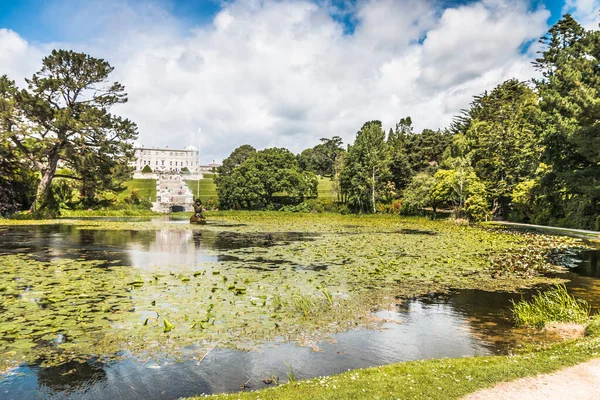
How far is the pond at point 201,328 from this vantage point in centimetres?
651

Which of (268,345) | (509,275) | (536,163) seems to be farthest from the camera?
(536,163)

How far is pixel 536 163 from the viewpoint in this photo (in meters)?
38.3

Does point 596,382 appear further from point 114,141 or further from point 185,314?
point 114,141

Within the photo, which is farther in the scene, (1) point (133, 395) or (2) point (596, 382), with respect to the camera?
(1) point (133, 395)

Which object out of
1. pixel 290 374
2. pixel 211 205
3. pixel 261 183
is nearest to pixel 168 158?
pixel 211 205

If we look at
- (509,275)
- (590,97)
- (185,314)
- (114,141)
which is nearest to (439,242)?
(509,275)

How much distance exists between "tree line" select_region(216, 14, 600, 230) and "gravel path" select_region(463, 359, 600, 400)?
24358mm

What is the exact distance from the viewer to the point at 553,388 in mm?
5410

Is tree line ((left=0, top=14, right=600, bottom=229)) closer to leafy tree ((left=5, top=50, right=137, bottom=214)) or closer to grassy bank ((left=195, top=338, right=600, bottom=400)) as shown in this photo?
leafy tree ((left=5, top=50, right=137, bottom=214))

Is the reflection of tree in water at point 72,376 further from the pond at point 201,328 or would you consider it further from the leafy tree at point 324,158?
the leafy tree at point 324,158

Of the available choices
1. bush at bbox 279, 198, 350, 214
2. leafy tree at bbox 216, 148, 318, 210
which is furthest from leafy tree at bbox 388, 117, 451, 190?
leafy tree at bbox 216, 148, 318, 210

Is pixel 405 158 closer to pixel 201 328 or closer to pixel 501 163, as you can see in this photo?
pixel 501 163

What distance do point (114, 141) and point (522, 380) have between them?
1783 inches

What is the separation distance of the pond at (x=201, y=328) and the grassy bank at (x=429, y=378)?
904mm
